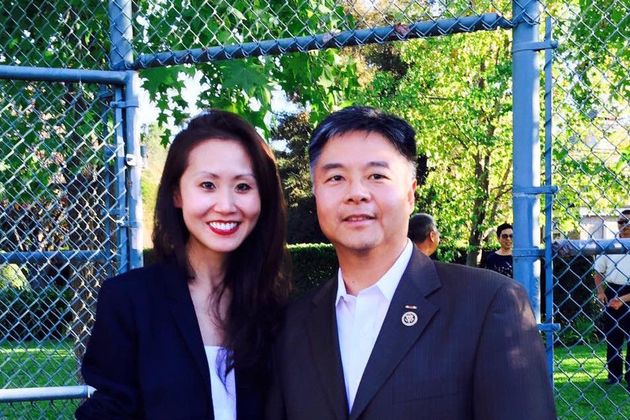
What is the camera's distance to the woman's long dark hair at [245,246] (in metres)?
2.68

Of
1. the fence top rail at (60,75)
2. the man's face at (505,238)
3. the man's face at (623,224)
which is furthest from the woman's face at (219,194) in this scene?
the man's face at (505,238)

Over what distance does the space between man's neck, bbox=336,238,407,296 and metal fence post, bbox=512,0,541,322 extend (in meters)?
0.71

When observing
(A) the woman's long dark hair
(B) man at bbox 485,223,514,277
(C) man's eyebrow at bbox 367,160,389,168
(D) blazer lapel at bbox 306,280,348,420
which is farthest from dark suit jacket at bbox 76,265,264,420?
(B) man at bbox 485,223,514,277

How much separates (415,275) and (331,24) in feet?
13.3

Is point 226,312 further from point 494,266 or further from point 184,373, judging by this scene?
point 494,266

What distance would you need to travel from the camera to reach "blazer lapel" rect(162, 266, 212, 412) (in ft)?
8.43

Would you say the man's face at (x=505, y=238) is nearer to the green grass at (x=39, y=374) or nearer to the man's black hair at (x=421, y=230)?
the man's black hair at (x=421, y=230)

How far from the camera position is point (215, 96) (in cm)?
620

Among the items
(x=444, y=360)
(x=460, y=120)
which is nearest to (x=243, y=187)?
(x=444, y=360)

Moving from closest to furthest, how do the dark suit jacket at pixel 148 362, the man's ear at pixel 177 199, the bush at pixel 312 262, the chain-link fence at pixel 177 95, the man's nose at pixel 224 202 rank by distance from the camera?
the dark suit jacket at pixel 148 362
the man's nose at pixel 224 202
the man's ear at pixel 177 199
the chain-link fence at pixel 177 95
the bush at pixel 312 262

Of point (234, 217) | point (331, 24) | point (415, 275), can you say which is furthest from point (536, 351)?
point (331, 24)

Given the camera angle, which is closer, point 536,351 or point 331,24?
point 536,351

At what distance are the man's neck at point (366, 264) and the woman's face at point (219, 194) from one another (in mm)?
442

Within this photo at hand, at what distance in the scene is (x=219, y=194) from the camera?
265cm
